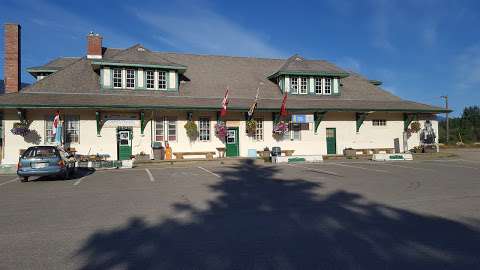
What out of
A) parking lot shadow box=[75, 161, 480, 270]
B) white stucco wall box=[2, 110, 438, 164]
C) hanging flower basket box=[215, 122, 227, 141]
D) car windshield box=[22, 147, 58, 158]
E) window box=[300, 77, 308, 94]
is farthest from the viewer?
window box=[300, 77, 308, 94]

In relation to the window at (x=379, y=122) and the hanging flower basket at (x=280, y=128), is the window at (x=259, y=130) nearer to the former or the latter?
the hanging flower basket at (x=280, y=128)

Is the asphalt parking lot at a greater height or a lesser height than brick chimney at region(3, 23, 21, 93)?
lesser

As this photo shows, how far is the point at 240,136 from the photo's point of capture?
23.2 metres

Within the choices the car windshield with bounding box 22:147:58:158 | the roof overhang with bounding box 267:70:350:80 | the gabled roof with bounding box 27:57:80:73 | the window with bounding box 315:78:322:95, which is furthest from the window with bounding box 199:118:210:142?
the gabled roof with bounding box 27:57:80:73

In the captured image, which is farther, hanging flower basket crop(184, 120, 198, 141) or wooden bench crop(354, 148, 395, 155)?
wooden bench crop(354, 148, 395, 155)

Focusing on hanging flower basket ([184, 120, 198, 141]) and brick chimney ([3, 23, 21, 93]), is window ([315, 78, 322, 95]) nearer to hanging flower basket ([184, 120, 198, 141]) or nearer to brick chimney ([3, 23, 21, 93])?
hanging flower basket ([184, 120, 198, 141])

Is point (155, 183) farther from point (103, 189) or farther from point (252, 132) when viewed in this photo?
point (252, 132)

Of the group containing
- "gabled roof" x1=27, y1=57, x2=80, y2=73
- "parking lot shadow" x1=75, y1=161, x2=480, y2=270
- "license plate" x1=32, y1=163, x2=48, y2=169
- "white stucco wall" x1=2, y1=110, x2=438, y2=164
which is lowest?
"parking lot shadow" x1=75, y1=161, x2=480, y2=270

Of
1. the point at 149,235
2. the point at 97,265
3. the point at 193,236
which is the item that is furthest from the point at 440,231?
the point at 97,265

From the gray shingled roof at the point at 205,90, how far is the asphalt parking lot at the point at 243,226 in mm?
9733

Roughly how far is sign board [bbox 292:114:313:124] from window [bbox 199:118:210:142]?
563 cm

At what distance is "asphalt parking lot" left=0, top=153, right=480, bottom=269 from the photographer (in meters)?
4.90

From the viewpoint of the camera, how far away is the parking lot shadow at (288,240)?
4.78 m

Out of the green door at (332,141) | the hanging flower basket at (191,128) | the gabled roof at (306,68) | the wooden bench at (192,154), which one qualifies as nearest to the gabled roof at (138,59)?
the hanging flower basket at (191,128)
